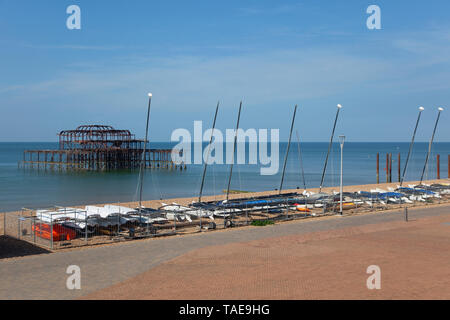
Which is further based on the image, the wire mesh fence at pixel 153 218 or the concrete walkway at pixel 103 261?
the wire mesh fence at pixel 153 218

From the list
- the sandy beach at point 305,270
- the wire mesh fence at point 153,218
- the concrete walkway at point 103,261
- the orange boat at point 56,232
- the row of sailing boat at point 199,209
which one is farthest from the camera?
the row of sailing boat at point 199,209

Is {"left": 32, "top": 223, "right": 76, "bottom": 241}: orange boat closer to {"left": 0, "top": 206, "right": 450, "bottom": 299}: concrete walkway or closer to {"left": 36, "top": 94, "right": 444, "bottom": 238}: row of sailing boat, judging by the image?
{"left": 36, "top": 94, "right": 444, "bottom": 238}: row of sailing boat

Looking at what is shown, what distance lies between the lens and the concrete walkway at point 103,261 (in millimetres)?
12641

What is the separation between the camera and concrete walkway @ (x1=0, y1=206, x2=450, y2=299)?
41.5 ft

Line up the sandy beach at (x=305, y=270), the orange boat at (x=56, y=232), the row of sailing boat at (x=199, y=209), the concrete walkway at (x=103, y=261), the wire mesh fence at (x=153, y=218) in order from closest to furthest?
the sandy beach at (x=305, y=270) < the concrete walkway at (x=103, y=261) < the orange boat at (x=56, y=232) < the wire mesh fence at (x=153, y=218) < the row of sailing boat at (x=199, y=209)

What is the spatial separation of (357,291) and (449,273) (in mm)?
3696

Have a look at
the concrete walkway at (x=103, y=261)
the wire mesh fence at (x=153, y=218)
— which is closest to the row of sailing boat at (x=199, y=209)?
the wire mesh fence at (x=153, y=218)

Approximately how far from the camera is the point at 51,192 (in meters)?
56.9

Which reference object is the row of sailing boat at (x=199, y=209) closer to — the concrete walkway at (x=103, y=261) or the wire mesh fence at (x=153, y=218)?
the wire mesh fence at (x=153, y=218)

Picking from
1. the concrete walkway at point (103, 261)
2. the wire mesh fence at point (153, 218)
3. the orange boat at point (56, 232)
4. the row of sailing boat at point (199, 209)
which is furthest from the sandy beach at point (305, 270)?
the orange boat at point (56, 232)

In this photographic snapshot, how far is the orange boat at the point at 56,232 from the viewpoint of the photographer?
20.5 meters

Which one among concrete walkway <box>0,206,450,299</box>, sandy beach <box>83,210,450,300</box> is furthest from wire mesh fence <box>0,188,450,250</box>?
sandy beach <box>83,210,450,300</box>

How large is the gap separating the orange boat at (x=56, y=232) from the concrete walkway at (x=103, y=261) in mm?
2888
